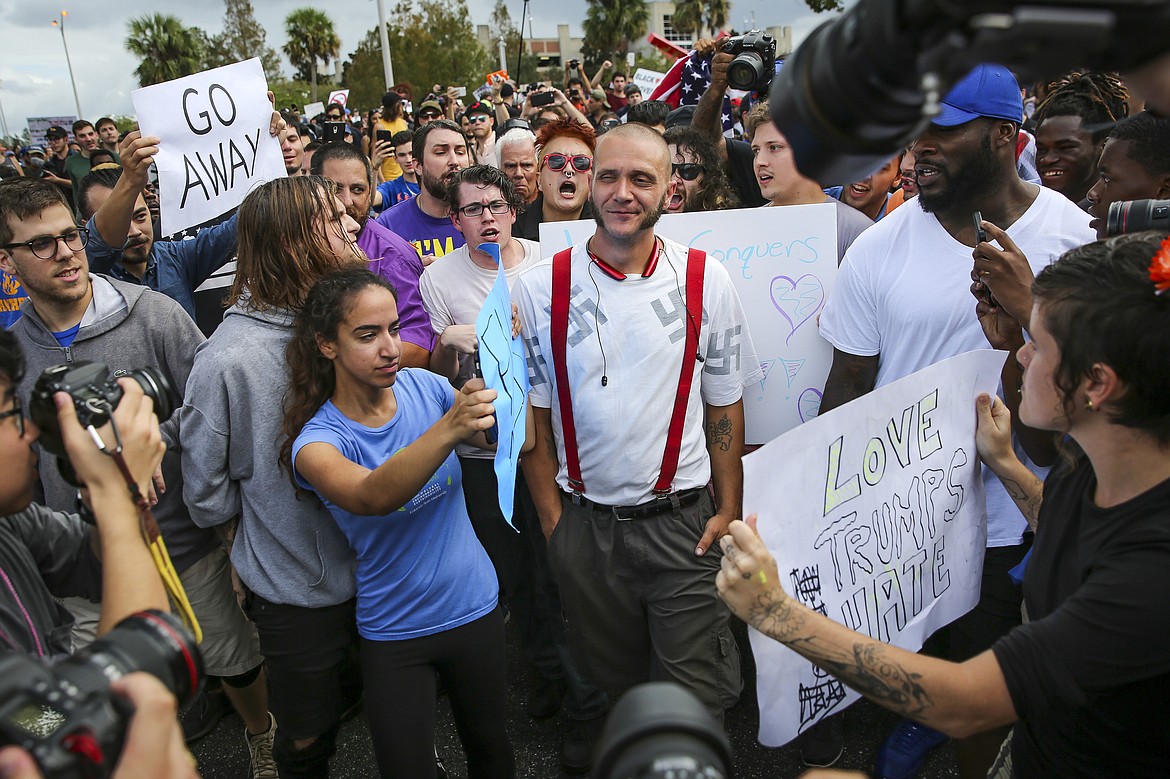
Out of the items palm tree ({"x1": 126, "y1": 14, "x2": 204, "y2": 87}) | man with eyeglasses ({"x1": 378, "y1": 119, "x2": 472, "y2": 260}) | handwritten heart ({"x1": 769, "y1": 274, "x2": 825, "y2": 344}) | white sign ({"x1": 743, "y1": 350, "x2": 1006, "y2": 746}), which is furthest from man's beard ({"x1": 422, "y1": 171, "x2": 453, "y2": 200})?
palm tree ({"x1": 126, "y1": 14, "x2": 204, "y2": 87})

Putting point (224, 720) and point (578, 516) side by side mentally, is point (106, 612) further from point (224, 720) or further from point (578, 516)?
point (224, 720)

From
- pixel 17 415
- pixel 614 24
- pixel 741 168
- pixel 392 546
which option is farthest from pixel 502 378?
pixel 614 24

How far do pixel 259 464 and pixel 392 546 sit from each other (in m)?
0.51

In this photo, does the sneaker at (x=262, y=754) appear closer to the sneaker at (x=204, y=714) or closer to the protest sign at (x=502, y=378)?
the sneaker at (x=204, y=714)

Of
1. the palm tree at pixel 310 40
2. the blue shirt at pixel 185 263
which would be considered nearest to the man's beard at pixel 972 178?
the blue shirt at pixel 185 263

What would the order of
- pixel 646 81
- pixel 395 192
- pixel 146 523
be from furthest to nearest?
1. pixel 646 81
2. pixel 395 192
3. pixel 146 523

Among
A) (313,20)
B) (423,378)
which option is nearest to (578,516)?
(423,378)

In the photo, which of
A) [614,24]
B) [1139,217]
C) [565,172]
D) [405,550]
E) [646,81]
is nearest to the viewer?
[1139,217]

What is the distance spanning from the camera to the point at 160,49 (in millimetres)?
37188

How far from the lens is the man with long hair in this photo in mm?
2496

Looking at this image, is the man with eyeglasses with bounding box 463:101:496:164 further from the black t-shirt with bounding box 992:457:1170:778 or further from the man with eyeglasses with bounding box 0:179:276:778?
the black t-shirt with bounding box 992:457:1170:778

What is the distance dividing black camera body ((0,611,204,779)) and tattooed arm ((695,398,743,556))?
1959 millimetres

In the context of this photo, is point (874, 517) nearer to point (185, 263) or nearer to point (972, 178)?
point (972, 178)

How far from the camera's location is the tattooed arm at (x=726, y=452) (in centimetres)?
275
